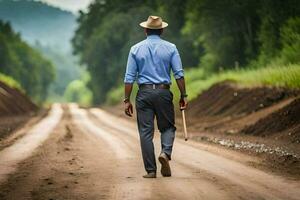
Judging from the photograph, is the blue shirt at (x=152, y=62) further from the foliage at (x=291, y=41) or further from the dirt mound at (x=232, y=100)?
the foliage at (x=291, y=41)

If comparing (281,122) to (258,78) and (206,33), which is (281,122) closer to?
(258,78)

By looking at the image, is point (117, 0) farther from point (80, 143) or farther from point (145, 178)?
point (145, 178)

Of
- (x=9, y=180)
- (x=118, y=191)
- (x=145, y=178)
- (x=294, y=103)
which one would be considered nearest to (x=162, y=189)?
(x=118, y=191)

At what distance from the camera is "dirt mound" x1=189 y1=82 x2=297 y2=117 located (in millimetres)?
23516

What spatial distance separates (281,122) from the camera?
739 inches

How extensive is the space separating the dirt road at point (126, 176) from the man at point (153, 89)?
46cm

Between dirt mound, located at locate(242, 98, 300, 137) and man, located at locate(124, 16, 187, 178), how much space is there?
7.60m

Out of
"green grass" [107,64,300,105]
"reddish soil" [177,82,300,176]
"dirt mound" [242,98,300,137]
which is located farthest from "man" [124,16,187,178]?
"green grass" [107,64,300,105]

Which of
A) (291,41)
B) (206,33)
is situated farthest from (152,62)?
(206,33)

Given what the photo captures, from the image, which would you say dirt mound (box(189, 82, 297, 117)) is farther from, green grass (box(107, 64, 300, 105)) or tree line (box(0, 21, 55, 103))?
tree line (box(0, 21, 55, 103))

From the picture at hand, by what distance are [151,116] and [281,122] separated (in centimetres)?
932

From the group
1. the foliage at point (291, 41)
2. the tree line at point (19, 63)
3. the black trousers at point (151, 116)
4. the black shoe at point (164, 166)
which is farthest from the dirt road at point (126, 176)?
the tree line at point (19, 63)

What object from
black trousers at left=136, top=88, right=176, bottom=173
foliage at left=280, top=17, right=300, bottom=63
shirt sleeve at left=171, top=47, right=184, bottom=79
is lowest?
black trousers at left=136, top=88, right=176, bottom=173

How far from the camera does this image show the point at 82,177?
10.1m
